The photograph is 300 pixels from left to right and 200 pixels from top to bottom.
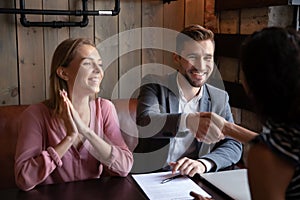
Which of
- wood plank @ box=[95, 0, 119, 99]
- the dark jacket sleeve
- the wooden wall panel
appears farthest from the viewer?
wood plank @ box=[95, 0, 119, 99]

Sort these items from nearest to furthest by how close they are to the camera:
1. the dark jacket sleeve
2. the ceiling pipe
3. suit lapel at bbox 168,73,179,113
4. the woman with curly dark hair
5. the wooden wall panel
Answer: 1. the woman with curly dark hair
2. the dark jacket sleeve
3. suit lapel at bbox 168,73,179,113
4. the ceiling pipe
5. the wooden wall panel

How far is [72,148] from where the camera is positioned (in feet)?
5.22

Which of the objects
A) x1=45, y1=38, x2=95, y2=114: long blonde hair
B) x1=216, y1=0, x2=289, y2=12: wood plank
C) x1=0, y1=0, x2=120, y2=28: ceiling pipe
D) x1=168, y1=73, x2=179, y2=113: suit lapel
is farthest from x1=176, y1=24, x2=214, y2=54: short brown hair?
x1=0, y1=0, x2=120, y2=28: ceiling pipe

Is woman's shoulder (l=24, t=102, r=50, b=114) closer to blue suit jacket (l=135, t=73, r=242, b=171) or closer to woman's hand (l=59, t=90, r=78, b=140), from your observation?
woman's hand (l=59, t=90, r=78, b=140)

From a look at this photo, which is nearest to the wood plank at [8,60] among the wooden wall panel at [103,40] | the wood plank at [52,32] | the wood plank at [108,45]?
the wooden wall panel at [103,40]

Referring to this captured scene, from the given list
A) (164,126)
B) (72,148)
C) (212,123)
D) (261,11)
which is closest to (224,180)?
(212,123)

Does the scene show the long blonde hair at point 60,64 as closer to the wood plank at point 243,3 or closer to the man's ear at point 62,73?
the man's ear at point 62,73

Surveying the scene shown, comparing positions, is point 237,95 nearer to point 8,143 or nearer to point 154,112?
point 154,112

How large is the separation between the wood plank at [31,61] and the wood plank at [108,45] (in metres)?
0.34

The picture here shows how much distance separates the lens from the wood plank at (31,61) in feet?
7.07

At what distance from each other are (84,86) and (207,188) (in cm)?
64

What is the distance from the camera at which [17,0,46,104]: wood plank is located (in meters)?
2.16

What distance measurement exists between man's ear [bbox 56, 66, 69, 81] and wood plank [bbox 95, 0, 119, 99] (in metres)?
0.71

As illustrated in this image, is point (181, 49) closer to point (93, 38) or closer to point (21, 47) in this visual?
point (93, 38)
